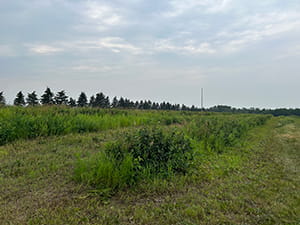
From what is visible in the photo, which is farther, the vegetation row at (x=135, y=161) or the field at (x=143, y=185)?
the vegetation row at (x=135, y=161)

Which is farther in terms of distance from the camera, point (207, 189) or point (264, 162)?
point (264, 162)

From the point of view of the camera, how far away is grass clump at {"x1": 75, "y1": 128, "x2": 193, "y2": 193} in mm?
3096

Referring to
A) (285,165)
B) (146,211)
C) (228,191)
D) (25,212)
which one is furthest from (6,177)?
(285,165)

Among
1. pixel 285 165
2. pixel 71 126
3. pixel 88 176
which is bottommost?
pixel 285 165

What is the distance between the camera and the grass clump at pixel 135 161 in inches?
122

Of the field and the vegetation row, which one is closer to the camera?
the field

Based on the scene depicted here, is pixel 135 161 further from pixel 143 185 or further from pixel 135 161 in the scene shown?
pixel 143 185

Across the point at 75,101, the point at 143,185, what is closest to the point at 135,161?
the point at 143,185

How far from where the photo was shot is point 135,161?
11.1 feet

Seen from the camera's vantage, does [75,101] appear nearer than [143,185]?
No

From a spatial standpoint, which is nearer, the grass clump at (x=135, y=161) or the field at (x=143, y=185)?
the field at (x=143, y=185)

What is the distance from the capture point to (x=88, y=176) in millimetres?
3146

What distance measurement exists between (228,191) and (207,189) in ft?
1.17

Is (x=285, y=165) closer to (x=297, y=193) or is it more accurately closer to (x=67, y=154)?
(x=297, y=193)
